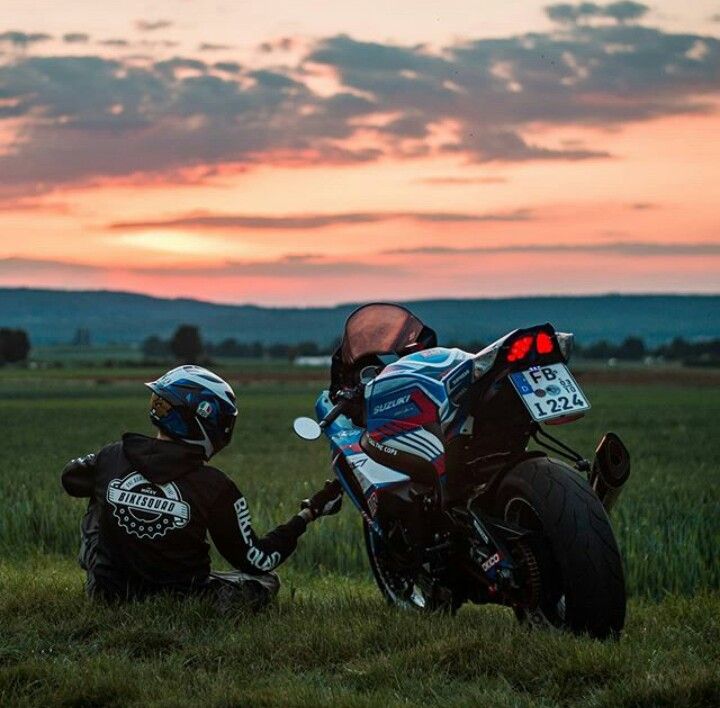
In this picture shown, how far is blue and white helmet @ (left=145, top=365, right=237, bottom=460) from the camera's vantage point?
7.22 m

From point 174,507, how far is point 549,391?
2.25 metres

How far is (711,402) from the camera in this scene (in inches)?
2425

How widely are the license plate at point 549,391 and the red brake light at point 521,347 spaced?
0.07 meters

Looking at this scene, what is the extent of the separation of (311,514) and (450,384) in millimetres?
1427

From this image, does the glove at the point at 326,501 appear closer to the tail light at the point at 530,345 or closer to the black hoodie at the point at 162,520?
the black hoodie at the point at 162,520

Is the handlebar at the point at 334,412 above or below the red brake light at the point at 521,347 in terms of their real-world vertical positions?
below

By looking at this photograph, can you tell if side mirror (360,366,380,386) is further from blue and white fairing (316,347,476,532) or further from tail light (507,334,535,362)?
tail light (507,334,535,362)

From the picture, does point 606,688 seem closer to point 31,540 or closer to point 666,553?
point 666,553

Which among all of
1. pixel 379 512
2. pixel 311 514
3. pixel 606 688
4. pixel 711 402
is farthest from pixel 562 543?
pixel 711 402

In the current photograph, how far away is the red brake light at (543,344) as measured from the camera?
615 centimetres

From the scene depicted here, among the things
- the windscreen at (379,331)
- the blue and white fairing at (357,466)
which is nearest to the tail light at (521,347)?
the blue and white fairing at (357,466)

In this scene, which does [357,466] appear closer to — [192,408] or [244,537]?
[244,537]

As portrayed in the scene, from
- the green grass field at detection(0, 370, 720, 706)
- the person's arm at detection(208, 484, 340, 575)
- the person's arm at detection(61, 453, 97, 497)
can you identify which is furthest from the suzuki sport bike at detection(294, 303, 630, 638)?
the person's arm at detection(61, 453, 97, 497)

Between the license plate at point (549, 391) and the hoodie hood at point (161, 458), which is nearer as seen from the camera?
the license plate at point (549, 391)
